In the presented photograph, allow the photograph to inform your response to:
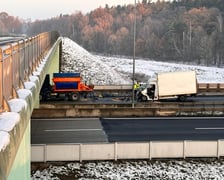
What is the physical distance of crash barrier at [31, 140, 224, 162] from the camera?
19.2 m

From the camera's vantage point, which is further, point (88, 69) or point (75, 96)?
point (88, 69)

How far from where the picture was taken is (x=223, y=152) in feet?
68.2

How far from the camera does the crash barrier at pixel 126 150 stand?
63.2 ft

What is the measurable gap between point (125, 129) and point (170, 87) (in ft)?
37.9

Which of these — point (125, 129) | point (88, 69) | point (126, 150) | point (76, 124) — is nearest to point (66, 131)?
point (76, 124)

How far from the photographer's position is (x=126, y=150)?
19.9 metres

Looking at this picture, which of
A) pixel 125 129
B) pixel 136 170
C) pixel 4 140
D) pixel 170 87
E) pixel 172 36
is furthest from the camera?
pixel 172 36

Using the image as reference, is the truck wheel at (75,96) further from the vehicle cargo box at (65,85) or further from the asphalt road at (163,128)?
the asphalt road at (163,128)

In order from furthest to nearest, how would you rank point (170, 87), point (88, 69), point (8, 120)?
point (88, 69) → point (170, 87) → point (8, 120)

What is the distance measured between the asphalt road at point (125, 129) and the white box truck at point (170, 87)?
635 centimetres

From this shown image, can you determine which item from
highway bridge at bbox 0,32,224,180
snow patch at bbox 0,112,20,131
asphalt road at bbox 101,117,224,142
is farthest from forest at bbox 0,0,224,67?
snow patch at bbox 0,112,20,131

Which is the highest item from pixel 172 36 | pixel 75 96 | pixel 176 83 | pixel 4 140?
pixel 172 36

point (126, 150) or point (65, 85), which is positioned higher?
point (65, 85)

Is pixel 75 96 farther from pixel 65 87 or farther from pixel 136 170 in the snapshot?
pixel 136 170
